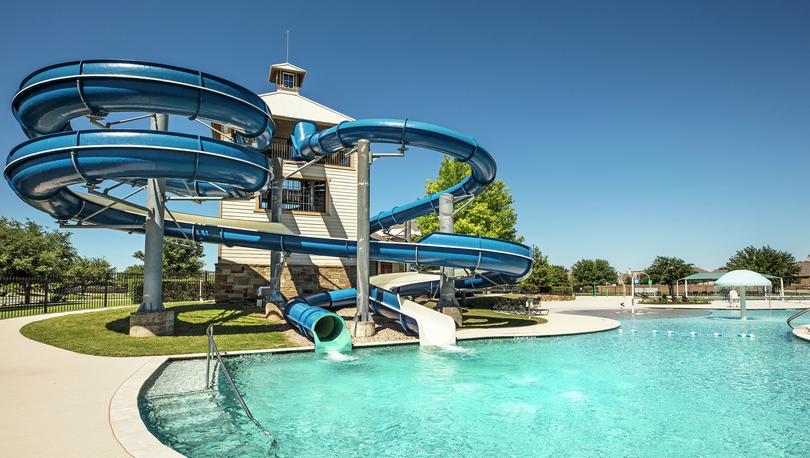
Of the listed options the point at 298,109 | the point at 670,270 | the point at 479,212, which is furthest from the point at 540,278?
the point at 298,109

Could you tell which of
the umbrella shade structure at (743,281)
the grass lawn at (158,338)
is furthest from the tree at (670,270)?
the grass lawn at (158,338)

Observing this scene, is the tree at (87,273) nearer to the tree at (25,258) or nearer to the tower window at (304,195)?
the tree at (25,258)

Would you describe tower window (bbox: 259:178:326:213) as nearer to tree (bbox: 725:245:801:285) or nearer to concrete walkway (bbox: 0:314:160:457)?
concrete walkway (bbox: 0:314:160:457)

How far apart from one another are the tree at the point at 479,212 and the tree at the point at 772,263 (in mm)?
49775

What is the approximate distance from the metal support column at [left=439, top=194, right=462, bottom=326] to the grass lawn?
7.10 metres

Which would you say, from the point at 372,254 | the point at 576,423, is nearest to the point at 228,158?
the point at 372,254

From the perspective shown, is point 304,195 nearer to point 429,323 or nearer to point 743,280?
point 429,323

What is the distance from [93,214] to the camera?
14.8m

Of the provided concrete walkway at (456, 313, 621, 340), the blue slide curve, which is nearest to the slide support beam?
the blue slide curve

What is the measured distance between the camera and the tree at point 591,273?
7175 cm

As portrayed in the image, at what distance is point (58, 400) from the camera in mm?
7238

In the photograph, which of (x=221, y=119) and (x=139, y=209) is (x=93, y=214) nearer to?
(x=139, y=209)

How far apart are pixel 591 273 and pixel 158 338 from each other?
68.6 m

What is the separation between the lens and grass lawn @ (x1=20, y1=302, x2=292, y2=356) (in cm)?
1288
